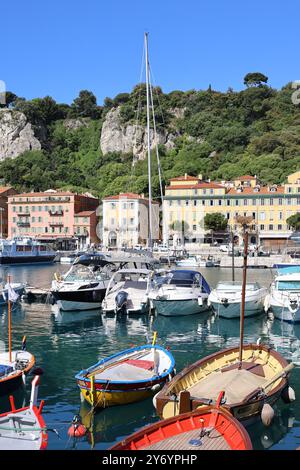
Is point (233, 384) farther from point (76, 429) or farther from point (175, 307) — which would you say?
point (175, 307)

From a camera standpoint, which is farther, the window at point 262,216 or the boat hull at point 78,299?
the window at point 262,216

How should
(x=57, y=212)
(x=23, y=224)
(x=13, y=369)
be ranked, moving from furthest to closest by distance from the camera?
(x=23, y=224) → (x=57, y=212) → (x=13, y=369)

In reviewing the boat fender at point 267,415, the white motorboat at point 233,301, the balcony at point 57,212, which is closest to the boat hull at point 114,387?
the boat fender at point 267,415

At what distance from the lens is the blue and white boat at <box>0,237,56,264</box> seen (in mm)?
74806

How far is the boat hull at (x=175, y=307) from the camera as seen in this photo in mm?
28844

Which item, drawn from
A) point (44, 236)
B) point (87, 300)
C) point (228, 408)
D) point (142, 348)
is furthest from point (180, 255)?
point (228, 408)

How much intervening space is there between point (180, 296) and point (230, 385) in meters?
15.6

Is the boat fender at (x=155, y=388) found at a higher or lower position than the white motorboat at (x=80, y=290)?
lower

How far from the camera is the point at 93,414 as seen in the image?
14.2 meters

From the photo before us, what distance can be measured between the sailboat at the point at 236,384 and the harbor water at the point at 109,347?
639 millimetres

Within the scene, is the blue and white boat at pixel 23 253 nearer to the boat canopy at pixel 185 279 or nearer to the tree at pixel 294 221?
the tree at pixel 294 221

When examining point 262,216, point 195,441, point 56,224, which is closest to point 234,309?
point 195,441

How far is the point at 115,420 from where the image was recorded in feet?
46.0

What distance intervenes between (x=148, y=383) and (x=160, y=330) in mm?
11290
